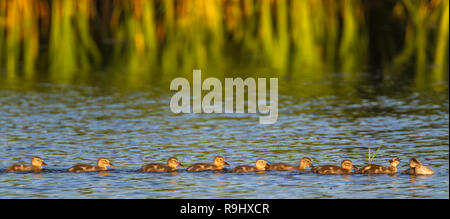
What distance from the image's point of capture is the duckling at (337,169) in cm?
1226

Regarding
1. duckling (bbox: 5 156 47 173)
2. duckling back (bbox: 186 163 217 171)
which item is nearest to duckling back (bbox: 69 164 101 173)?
duckling (bbox: 5 156 47 173)

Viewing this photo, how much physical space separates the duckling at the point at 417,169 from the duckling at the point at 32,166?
4073mm

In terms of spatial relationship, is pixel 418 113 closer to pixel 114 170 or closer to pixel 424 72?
pixel 424 72

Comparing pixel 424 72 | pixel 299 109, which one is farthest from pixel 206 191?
pixel 424 72

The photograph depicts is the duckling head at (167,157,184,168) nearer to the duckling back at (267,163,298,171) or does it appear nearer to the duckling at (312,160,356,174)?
the duckling back at (267,163,298,171)

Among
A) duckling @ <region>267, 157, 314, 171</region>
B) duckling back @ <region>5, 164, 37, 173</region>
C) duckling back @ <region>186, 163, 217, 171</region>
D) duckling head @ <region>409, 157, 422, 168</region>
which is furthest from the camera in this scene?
duckling @ <region>267, 157, 314, 171</region>

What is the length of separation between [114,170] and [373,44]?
1284 cm

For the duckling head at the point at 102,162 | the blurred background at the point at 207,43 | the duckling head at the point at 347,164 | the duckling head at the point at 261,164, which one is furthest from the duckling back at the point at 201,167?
the blurred background at the point at 207,43

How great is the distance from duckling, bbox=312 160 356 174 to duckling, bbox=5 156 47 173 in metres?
3.05

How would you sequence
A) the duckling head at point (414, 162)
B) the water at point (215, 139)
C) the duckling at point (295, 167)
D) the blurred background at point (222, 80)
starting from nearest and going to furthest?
the water at point (215, 139) → the blurred background at point (222, 80) → the duckling head at point (414, 162) → the duckling at point (295, 167)

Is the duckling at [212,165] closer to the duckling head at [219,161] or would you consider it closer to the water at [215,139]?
the duckling head at [219,161]

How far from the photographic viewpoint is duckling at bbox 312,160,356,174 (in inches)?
483

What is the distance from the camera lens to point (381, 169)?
40.1 feet

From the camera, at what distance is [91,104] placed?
57.5ft
